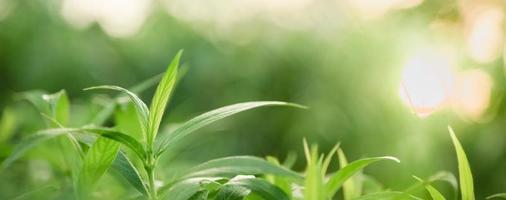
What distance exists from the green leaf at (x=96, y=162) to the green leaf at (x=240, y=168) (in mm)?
63

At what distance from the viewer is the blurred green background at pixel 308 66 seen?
1.44 m

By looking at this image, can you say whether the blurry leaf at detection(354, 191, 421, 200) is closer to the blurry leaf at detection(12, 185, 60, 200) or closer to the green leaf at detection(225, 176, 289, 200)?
the green leaf at detection(225, 176, 289, 200)

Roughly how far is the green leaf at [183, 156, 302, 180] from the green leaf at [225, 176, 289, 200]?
0.10ft

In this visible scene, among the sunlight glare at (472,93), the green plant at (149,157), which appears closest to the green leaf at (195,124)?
the green plant at (149,157)

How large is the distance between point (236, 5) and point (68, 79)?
0.44 metres

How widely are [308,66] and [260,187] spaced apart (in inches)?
45.7

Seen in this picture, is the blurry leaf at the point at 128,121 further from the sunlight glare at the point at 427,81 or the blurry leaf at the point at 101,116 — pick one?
the sunlight glare at the point at 427,81

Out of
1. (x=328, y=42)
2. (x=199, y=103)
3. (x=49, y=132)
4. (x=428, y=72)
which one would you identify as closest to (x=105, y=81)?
(x=199, y=103)

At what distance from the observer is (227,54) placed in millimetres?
1723

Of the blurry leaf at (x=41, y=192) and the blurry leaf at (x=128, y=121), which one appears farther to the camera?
the blurry leaf at (x=128, y=121)

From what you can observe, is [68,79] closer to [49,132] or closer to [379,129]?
[379,129]

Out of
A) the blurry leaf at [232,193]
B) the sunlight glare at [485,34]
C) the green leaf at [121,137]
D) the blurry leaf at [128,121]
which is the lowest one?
the blurry leaf at [232,193]

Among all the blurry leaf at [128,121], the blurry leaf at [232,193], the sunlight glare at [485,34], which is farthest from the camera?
the sunlight glare at [485,34]

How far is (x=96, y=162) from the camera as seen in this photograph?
53cm
